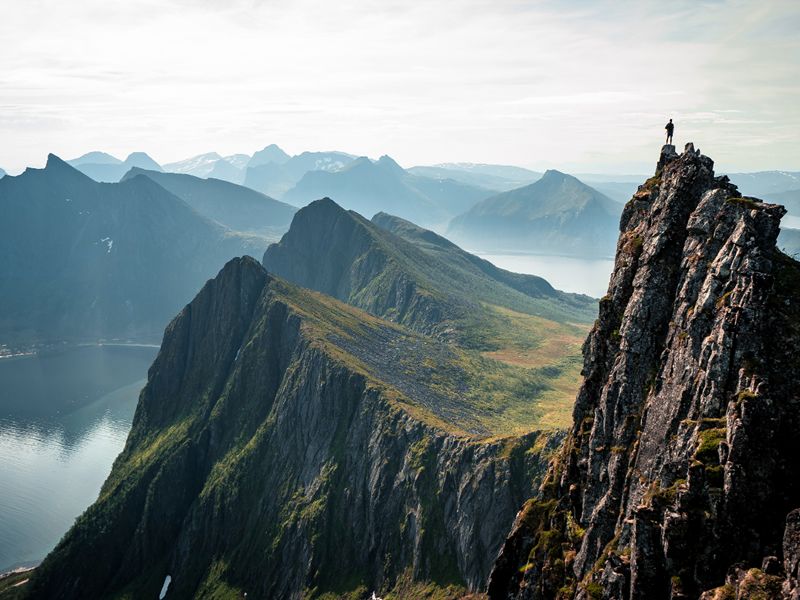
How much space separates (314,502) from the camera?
153 m

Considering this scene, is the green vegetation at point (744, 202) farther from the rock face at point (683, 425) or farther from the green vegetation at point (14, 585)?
the green vegetation at point (14, 585)

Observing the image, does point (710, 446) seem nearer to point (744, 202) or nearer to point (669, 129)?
point (744, 202)

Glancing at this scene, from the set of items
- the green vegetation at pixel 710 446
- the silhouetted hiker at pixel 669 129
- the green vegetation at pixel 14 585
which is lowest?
the green vegetation at pixel 14 585

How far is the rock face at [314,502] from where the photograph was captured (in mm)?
119250

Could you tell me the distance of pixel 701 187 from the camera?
51875 millimetres

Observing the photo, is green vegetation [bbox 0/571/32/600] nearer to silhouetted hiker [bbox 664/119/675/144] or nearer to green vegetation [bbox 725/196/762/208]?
silhouetted hiker [bbox 664/119/675/144]

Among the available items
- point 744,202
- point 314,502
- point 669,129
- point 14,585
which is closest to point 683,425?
point 744,202

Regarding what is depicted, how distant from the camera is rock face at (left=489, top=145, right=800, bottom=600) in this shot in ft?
115

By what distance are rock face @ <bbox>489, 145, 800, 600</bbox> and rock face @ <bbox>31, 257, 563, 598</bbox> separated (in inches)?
2441

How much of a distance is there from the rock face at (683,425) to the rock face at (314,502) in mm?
62013

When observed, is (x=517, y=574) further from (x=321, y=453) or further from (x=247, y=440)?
(x=247, y=440)

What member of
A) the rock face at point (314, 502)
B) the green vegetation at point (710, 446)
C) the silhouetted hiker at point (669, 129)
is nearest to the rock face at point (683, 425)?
the green vegetation at point (710, 446)

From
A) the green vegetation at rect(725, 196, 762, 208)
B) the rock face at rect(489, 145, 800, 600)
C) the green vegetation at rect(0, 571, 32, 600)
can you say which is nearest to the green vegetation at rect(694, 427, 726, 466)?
the rock face at rect(489, 145, 800, 600)

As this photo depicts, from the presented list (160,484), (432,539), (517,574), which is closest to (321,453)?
(432,539)
